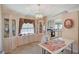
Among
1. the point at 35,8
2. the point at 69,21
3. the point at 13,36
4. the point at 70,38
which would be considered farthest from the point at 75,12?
the point at 13,36

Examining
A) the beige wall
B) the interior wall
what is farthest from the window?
the beige wall

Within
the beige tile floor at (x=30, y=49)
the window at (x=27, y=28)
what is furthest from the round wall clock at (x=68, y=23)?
the window at (x=27, y=28)

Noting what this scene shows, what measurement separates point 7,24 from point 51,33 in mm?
745

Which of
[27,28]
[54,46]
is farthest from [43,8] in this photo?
[54,46]

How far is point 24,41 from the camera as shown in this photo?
73.5 inches

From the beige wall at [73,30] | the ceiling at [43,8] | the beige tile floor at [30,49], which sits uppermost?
the ceiling at [43,8]

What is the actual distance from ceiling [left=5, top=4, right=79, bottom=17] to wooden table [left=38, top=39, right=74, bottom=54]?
1.64 feet

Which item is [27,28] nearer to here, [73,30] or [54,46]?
[54,46]

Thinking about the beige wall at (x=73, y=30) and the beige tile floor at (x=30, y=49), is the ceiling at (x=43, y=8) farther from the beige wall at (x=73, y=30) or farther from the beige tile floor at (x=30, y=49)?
the beige tile floor at (x=30, y=49)

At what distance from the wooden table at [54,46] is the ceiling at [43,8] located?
50 cm

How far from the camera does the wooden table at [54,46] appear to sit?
1831 millimetres

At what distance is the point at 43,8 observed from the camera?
1.83m

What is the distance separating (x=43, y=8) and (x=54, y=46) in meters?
0.66
